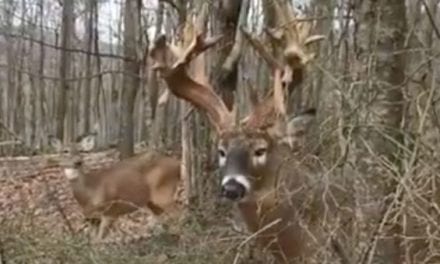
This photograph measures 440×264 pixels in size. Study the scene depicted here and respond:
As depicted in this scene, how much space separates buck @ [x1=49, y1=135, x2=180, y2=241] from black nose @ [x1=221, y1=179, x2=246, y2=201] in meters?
4.96

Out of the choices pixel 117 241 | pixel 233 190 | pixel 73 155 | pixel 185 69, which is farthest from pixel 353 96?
pixel 73 155

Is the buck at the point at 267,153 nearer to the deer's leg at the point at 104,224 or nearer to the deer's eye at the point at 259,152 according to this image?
the deer's eye at the point at 259,152

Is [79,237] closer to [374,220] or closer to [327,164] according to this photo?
[327,164]

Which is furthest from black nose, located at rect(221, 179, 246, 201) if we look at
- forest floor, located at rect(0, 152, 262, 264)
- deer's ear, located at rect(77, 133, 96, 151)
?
deer's ear, located at rect(77, 133, 96, 151)

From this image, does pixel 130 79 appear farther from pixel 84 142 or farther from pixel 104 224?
pixel 104 224

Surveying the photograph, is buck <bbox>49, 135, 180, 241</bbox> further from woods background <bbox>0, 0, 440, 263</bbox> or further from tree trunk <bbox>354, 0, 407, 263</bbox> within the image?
tree trunk <bbox>354, 0, 407, 263</bbox>

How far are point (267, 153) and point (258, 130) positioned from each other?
0.65 ft

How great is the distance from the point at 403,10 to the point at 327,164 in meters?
1.03

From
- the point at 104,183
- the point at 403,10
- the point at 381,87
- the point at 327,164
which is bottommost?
the point at 104,183

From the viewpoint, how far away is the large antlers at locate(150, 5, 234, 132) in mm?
7953

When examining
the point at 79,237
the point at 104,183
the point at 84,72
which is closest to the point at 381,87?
the point at 79,237

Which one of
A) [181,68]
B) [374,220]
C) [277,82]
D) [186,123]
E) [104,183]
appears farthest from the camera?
[104,183]

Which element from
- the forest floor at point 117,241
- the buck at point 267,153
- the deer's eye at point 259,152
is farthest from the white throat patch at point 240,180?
the forest floor at point 117,241

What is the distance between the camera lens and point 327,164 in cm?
604
